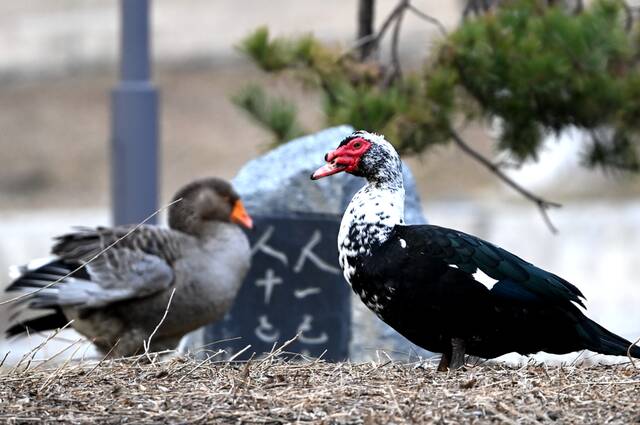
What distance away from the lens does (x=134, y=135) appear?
7707mm

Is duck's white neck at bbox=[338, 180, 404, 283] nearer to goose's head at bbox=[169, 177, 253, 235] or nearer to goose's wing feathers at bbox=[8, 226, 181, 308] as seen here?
goose's wing feathers at bbox=[8, 226, 181, 308]

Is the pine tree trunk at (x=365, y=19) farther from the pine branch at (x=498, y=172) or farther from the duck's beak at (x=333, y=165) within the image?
the duck's beak at (x=333, y=165)

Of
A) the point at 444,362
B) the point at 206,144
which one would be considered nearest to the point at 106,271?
the point at 444,362

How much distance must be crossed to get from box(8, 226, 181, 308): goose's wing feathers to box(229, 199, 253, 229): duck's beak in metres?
0.37

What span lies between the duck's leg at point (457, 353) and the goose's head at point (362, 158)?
660 millimetres

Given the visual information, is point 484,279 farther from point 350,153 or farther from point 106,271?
point 106,271

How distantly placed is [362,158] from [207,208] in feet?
6.57

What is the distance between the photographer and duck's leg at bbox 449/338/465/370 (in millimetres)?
4617

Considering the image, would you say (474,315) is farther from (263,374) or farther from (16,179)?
(16,179)

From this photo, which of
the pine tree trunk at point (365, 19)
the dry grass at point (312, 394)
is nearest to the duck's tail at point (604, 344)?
the dry grass at point (312, 394)

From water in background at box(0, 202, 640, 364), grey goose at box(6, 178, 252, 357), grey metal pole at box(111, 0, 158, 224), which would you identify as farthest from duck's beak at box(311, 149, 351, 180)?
water in background at box(0, 202, 640, 364)

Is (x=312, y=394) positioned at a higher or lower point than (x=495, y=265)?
lower

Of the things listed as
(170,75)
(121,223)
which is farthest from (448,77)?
(170,75)

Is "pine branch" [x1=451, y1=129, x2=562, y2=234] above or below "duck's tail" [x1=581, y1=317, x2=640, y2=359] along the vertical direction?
above
